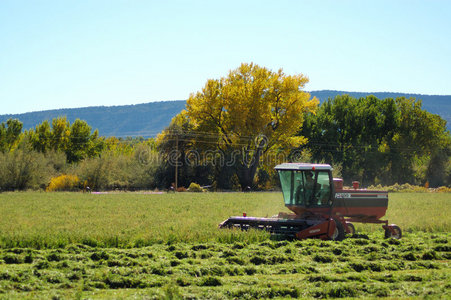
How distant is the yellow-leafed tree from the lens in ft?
173

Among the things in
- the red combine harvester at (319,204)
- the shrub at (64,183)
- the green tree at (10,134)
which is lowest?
the shrub at (64,183)

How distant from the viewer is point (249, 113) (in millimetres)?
52500

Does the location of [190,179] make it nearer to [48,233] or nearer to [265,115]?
[265,115]

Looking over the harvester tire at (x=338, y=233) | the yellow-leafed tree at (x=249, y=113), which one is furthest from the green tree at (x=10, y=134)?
the harvester tire at (x=338, y=233)

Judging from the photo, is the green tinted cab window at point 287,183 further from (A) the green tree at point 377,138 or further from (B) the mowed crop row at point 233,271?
(A) the green tree at point 377,138

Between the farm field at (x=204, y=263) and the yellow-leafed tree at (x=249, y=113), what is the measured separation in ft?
117

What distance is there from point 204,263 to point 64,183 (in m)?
40.9

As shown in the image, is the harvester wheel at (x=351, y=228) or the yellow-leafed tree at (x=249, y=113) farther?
the yellow-leafed tree at (x=249, y=113)

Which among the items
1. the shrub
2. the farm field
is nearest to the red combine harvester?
the farm field

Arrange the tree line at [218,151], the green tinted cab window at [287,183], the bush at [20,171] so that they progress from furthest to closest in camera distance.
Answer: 1. the tree line at [218,151]
2. the bush at [20,171]
3. the green tinted cab window at [287,183]

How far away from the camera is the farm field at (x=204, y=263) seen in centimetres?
863

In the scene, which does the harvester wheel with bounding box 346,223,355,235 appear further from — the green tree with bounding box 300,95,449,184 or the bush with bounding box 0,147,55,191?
the green tree with bounding box 300,95,449,184

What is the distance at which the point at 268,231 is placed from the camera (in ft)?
48.5

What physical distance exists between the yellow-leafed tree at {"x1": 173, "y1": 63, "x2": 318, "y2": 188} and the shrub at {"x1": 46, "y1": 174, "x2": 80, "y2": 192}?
13430mm
